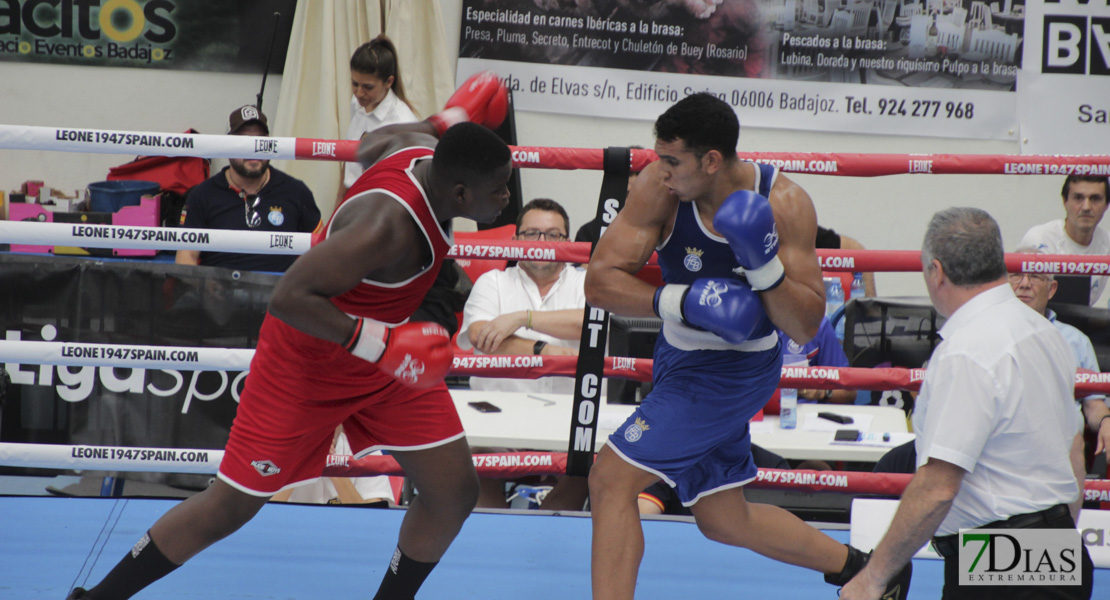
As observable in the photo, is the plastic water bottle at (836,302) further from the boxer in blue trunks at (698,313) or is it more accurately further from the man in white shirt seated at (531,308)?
the boxer in blue trunks at (698,313)

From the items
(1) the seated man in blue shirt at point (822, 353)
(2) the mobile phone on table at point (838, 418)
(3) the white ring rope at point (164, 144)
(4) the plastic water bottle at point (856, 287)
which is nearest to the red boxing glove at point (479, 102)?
(3) the white ring rope at point (164, 144)

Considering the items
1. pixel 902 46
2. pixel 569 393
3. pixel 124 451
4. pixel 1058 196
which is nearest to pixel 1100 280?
pixel 1058 196

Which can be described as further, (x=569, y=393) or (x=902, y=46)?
(x=902, y=46)

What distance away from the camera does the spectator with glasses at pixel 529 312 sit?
368cm

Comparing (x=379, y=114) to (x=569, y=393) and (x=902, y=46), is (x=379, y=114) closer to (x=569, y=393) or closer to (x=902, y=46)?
(x=569, y=393)

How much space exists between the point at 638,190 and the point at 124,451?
1.66 m

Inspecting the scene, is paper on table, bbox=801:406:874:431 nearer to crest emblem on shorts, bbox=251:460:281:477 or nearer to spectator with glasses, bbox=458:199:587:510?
spectator with glasses, bbox=458:199:587:510

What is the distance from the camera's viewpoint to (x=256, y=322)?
3811 millimetres

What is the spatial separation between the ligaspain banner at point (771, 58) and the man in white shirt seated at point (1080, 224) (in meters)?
1.21

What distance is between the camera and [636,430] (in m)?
2.27

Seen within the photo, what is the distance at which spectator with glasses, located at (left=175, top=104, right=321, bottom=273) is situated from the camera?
4.76 metres

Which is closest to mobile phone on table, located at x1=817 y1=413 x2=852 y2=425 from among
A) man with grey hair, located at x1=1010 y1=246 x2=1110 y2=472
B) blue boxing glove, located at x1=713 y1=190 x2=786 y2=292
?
man with grey hair, located at x1=1010 y1=246 x2=1110 y2=472

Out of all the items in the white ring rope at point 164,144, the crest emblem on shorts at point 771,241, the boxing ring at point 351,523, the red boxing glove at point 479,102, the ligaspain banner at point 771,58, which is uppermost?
the ligaspain banner at point 771,58

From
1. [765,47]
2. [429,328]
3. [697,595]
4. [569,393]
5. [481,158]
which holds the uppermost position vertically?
[765,47]
